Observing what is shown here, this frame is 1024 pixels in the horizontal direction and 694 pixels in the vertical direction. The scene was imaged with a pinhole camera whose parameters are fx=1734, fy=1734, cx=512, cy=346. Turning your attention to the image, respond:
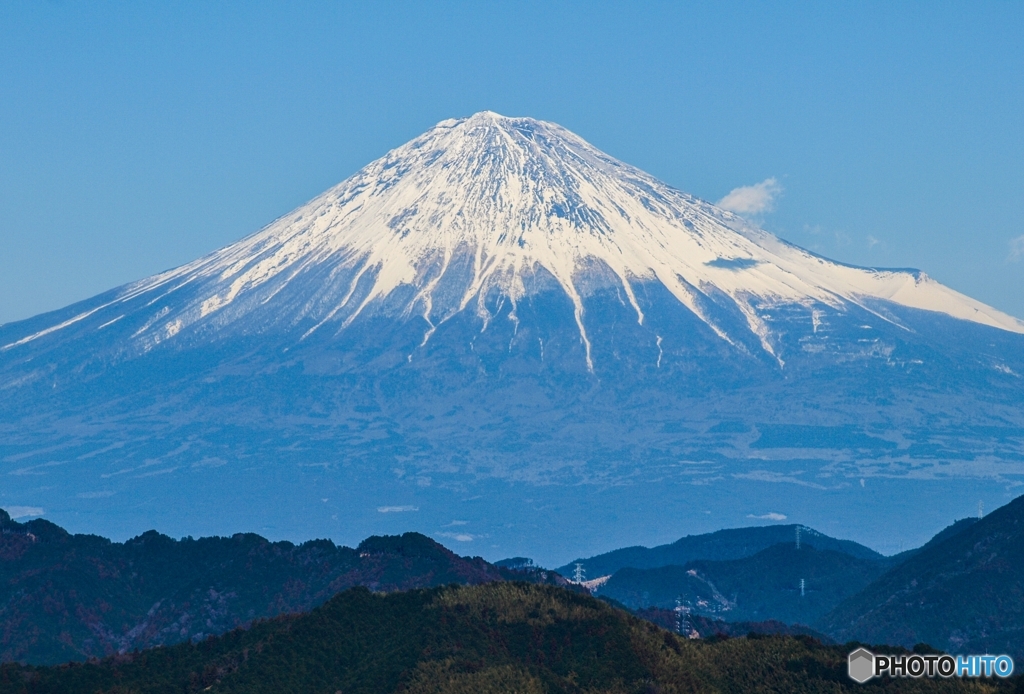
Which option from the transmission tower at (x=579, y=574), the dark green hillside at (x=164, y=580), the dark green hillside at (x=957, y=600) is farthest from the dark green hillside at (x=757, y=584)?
the dark green hillside at (x=164, y=580)

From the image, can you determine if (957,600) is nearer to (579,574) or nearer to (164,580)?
(164,580)

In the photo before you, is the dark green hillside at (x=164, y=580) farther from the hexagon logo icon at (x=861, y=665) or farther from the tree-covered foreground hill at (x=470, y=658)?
the hexagon logo icon at (x=861, y=665)

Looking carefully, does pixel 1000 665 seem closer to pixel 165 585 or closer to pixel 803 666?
pixel 803 666

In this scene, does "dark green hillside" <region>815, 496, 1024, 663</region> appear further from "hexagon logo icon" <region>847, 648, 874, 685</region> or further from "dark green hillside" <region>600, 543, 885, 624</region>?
"hexagon logo icon" <region>847, 648, 874, 685</region>

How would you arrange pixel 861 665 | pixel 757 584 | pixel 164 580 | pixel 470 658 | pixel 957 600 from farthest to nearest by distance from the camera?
1. pixel 757 584
2. pixel 957 600
3. pixel 164 580
4. pixel 470 658
5. pixel 861 665

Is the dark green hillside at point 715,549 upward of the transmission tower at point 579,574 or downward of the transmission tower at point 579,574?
upward

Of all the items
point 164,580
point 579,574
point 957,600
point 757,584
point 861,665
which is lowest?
point 861,665

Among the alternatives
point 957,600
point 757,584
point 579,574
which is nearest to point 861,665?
point 957,600
